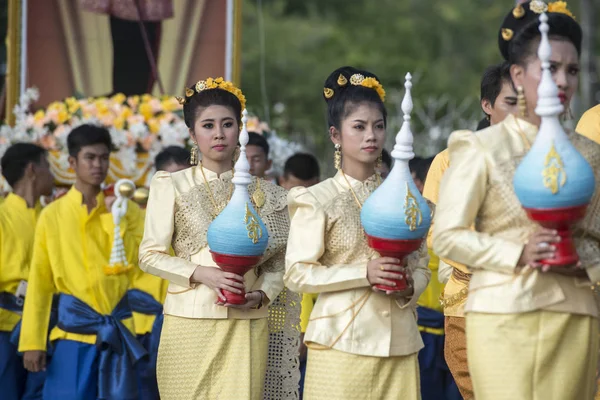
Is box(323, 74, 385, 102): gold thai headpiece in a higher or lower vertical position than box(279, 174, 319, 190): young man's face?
higher

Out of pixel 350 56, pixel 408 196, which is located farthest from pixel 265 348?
pixel 350 56

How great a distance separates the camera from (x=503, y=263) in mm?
3939

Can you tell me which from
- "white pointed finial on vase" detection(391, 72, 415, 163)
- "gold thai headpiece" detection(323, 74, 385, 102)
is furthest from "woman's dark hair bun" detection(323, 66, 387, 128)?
"white pointed finial on vase" detection(391, 72, 415, 163)

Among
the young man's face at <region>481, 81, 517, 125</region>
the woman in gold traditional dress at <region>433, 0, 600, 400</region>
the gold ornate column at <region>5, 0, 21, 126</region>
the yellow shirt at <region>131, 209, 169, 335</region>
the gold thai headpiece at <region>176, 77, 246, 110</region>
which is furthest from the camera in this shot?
the gold ornate column at <region>5, 0, 21, 126</region>

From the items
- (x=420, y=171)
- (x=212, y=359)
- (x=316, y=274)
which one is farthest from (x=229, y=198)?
(x=420, y=171)

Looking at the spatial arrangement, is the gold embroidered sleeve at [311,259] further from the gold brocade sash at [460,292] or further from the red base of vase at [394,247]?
the gold brocade sash at [460,292]

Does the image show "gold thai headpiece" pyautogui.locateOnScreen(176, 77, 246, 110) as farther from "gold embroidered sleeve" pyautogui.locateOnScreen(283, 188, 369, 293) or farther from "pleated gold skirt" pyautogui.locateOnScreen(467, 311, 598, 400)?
"pleated gold skirt" pyautogui.locateOnScreen(467, 311, 598, 400)

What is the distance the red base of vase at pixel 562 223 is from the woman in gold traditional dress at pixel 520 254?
22 millimetres

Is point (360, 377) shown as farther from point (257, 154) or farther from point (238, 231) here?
point (257, 154)

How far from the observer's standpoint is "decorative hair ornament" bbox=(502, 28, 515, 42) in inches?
165

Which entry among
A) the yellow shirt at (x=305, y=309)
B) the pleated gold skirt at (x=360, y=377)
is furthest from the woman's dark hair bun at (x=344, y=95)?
the yellow shirt at (x=305, y=309)

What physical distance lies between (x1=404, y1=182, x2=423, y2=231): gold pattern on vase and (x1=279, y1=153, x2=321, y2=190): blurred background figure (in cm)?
407

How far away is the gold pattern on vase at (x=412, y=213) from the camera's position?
436cm

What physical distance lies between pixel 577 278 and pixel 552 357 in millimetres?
277
